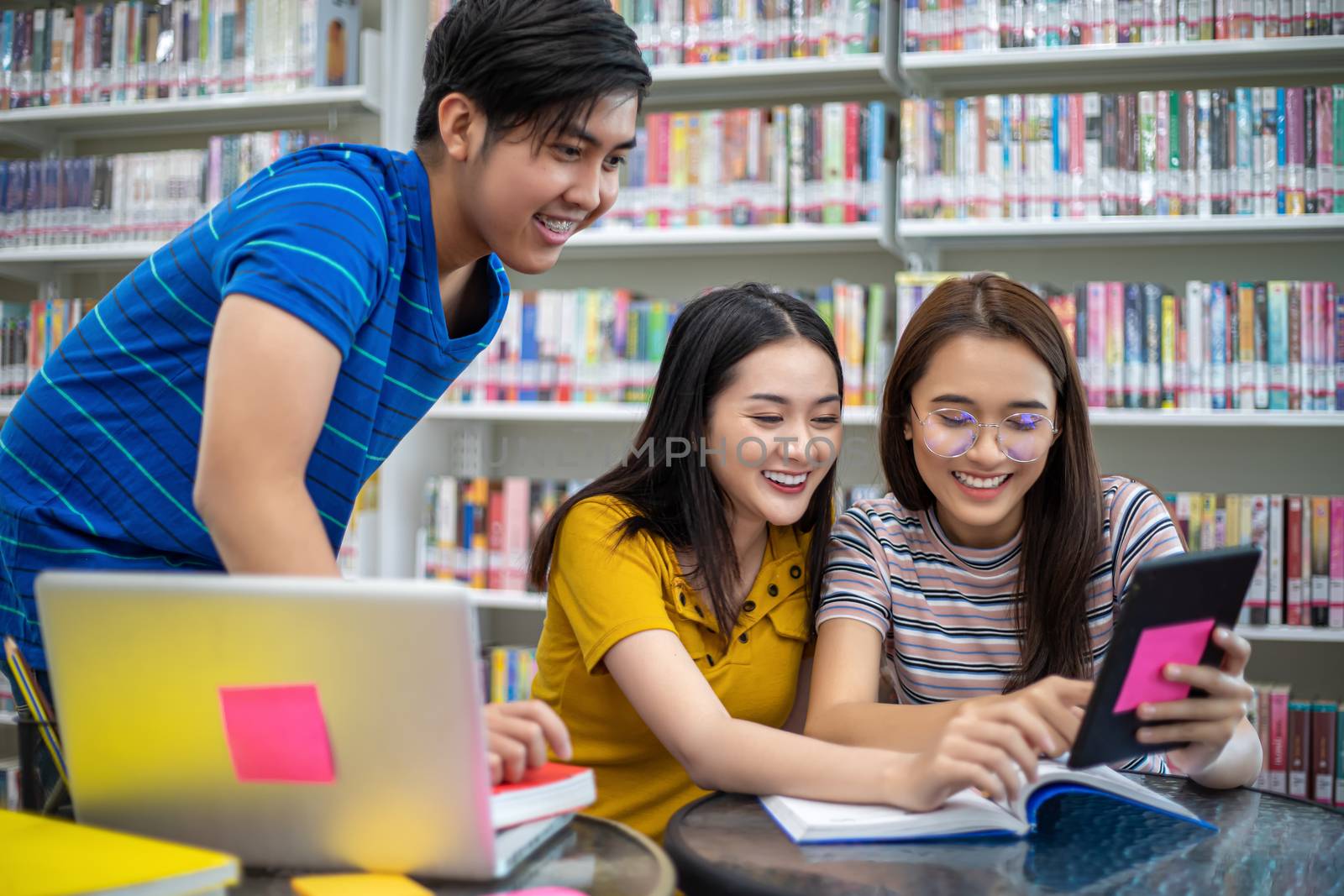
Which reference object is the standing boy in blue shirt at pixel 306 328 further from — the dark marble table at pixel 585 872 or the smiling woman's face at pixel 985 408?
the smiling woman's face at pixel 985 408

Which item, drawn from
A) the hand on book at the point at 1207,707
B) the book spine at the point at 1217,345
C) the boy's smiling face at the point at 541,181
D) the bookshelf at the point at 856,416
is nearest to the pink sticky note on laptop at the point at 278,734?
the boy's smiling face at the point at 541,181

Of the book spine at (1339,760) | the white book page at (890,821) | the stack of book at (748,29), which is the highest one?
the stack of book at (748,29)

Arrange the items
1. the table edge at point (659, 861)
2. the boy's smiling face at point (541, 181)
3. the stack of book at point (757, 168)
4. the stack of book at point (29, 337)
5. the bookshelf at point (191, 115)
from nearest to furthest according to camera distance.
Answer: the table edge at point (659, 861) < the boy's smiling face at point (541, 181) < the stack of book at point (757, 168) < the bookshelf at point (191, 115) < the stack of book at point (29, 337)

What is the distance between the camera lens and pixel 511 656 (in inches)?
110

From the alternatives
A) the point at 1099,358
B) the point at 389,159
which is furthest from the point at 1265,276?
the point at 389,159

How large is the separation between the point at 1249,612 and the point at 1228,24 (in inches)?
47.1

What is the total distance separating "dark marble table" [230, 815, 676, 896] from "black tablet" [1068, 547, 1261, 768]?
12.3 inches

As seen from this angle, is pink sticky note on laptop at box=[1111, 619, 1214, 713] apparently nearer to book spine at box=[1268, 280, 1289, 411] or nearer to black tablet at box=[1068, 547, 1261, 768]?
black tablet at box=[1068, 547, 1261, 768]

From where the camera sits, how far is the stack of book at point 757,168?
255 centimetres

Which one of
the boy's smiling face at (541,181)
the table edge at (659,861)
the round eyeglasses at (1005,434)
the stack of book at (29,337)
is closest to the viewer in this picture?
the table edge at (659,861)

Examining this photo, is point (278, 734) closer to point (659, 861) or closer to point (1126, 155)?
point (659, 861)

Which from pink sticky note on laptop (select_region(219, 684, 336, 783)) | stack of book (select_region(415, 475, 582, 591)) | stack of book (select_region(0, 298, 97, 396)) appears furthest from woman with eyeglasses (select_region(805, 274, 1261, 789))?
stack of book (select_region(0, 298, 97, 396))

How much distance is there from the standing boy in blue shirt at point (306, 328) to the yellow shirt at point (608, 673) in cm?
29

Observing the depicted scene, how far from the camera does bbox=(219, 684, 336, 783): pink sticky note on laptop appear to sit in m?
0.66
